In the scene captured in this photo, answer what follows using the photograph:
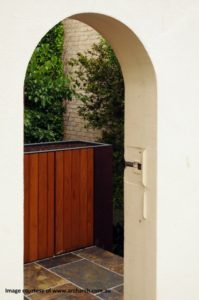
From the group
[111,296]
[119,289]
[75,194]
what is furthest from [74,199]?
[111,296]

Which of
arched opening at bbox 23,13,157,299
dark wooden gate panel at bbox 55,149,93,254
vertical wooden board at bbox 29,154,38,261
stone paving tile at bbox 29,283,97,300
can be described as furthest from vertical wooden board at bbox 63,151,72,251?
arched opening at bbox 23,13,157,299

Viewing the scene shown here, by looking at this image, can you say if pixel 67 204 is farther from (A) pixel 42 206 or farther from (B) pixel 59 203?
(A) pixel 42 206

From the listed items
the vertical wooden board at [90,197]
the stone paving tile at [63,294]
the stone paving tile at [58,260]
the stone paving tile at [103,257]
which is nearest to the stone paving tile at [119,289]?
the stone paving tile at [63,294]

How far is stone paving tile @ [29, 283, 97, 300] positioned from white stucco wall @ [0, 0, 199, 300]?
1.05 metres

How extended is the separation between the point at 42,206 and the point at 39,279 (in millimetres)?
878

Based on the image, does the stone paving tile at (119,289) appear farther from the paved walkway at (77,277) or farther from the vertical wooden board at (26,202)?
the vertical wooden board at (26,202)

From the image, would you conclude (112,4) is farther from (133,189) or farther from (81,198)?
(81,198)

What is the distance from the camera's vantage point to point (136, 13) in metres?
3.20

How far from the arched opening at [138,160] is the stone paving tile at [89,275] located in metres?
1.22

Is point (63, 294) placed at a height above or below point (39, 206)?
below
